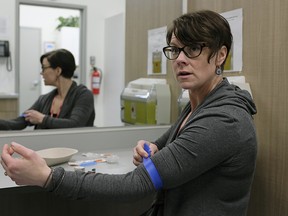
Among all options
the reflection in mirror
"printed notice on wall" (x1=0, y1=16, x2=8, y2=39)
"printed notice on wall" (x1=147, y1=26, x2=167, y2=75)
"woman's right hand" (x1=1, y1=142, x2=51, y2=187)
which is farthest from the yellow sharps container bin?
"woman's right hand" (x1=1, y1=142, x2=51, y2=187)

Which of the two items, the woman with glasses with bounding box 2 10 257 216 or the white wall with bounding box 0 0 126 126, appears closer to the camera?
the woman with glasses with bounding box 2 10 257 216

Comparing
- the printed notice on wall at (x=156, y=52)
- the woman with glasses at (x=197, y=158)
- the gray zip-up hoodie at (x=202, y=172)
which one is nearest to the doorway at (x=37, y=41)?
the printed notice on wall at (x=156, y=52)

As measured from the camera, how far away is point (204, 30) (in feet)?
3.22

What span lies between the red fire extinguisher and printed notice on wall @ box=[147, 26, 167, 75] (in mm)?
350

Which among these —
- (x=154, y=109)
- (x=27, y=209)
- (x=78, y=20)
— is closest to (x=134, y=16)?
(x=78, y=20)

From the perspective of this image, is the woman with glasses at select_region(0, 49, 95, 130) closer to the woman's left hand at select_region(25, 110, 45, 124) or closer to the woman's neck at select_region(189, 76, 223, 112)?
the woman's left hand at select_region(25, 110, 45, 124)

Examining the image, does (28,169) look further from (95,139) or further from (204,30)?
(95,139)

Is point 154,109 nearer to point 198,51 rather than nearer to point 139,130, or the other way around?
point 139,130

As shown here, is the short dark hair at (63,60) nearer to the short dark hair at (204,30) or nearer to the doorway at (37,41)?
the doorway at (37,41)

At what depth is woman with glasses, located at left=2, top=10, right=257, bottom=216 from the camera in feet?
2.87

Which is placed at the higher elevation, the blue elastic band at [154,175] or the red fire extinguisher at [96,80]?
the red fire extinguisher at [96,80]

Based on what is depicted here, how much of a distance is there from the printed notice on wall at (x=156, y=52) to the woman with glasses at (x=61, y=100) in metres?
0.48

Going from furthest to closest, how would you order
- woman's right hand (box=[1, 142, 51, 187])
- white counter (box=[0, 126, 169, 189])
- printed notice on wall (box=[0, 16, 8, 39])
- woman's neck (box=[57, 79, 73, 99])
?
woman's neck (box=[57, 79, 73, 99])
printed notice on wall (box=[0, 16, 8, 39])
white counter (box=[0, 126, 169, 189])
woman's right hand (box=[1, 142, 51, 187])

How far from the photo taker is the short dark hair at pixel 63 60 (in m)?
2.00
